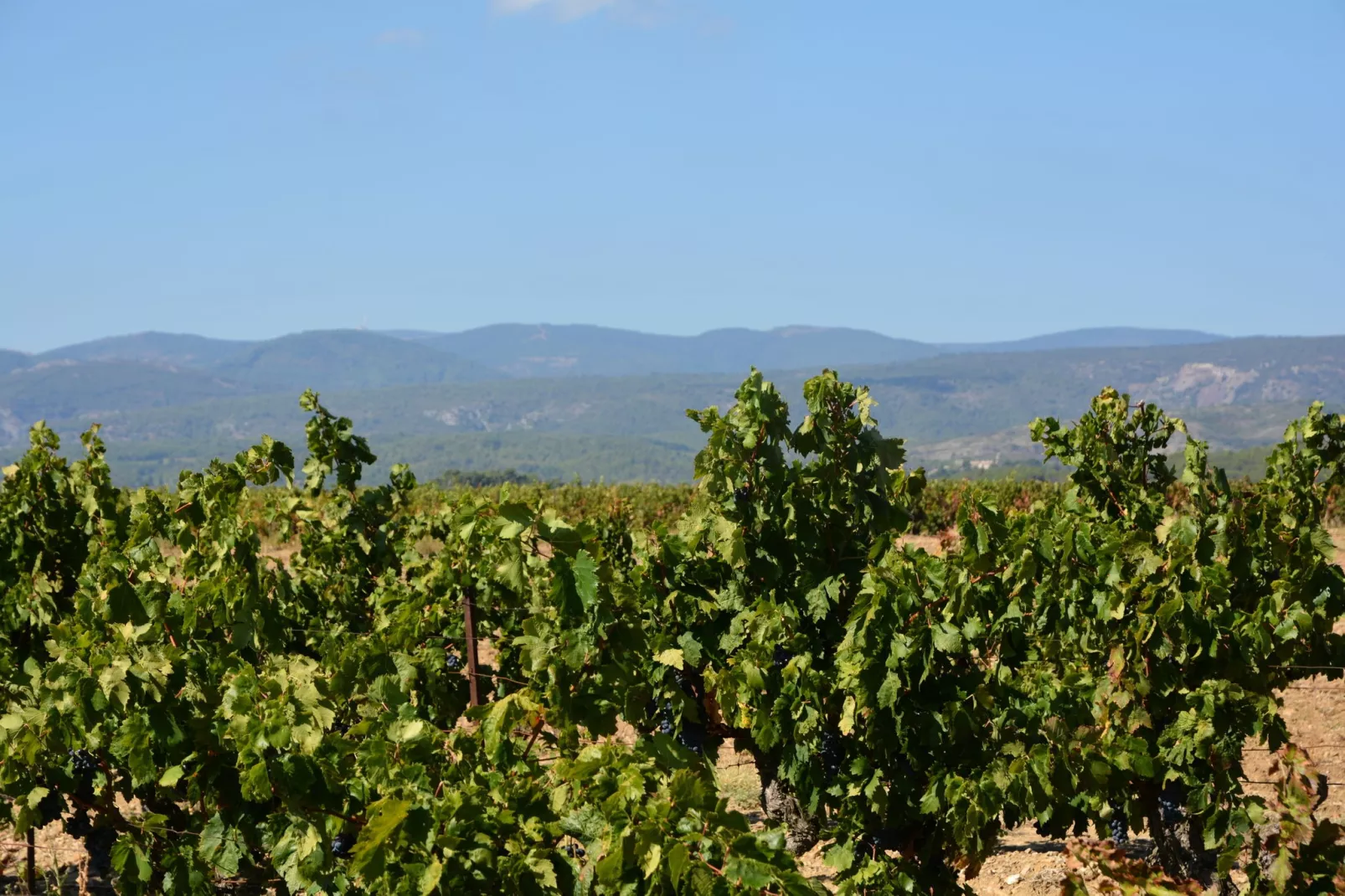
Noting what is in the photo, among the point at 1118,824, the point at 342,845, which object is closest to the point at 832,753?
the point at 1118,824

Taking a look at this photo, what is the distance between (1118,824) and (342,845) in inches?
175

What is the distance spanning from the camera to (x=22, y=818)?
5.23m

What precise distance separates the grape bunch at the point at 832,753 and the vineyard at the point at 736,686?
0.05 ft

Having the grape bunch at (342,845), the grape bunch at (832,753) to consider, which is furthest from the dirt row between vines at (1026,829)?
the grape bunch at (342,845)

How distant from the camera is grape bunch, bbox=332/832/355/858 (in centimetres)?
439

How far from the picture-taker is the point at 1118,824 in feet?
22.7

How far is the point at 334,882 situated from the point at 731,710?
7.08ft

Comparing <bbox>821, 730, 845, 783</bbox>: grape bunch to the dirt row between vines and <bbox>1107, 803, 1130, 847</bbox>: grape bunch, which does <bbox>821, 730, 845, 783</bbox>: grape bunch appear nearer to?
the dirt row between vines

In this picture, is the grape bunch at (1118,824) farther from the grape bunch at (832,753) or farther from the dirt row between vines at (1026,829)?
the grape bunch at (832,753)

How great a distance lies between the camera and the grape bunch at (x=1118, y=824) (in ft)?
22.5

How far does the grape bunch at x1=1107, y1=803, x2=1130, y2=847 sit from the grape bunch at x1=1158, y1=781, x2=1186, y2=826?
21 centimetres

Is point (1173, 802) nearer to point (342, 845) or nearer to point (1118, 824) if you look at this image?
point (1118, 824)

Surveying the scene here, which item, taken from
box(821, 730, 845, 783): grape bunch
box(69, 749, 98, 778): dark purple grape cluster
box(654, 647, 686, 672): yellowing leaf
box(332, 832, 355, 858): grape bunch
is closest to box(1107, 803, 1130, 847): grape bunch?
box(821, 730, 845, 783): grape bunch

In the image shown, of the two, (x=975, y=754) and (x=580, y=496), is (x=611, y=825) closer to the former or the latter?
(x=975, y=754)
